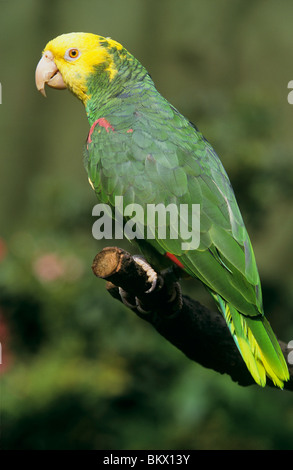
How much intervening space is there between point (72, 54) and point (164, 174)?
47 centimetres

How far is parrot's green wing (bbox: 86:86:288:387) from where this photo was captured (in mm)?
1082

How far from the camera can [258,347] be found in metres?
1.07

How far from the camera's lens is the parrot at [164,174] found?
1.09 meters

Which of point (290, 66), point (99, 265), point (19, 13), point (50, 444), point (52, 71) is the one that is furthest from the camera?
point (19, 13)

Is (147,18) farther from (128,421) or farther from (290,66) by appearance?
(128,421)

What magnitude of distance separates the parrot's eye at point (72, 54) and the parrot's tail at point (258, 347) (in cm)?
78

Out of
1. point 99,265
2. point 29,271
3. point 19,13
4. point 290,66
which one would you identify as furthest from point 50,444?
point 19,13

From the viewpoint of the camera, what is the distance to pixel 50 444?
1.94m

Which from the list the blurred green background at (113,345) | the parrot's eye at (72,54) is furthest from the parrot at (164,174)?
the blurred green background at (113,345)

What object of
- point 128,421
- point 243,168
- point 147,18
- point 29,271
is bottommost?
point 128,421

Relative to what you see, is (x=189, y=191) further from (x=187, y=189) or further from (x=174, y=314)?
(x=174, y=314)

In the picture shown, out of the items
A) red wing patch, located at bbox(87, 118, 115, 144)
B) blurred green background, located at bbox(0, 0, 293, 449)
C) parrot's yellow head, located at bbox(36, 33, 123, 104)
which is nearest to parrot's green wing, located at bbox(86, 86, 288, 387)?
red wing patch, located at bbox(87, 118, 115, 144)

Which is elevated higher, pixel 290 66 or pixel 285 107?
pixel 290 66

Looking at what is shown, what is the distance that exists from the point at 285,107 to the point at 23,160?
1.68 metres
